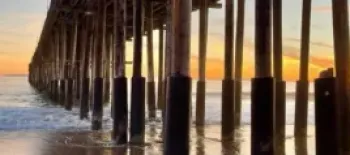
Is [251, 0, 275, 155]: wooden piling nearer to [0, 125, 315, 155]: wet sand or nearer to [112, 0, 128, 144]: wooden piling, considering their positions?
[0, 125, 315, 155]: wet sand

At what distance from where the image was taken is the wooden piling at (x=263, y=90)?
599 centimetres

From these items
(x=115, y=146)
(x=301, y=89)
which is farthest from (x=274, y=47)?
(x=115, y=146)

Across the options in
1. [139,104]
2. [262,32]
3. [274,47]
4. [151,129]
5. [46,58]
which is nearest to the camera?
[262,32]

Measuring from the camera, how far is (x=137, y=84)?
9.61 m

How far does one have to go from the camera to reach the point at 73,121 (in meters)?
16.9

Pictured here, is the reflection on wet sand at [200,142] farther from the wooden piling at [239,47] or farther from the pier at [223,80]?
the wooden piling at [239,47]

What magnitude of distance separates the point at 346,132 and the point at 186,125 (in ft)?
10.8

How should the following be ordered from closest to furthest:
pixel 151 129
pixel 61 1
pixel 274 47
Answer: pixel 274 47 < pixel 151 129 < pixel 61 1

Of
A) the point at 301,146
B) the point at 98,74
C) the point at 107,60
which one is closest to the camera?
the point at 301,146

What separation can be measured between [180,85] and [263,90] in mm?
943

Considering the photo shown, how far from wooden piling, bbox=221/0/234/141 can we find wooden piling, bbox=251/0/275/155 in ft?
16.8

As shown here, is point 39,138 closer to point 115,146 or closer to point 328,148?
point 115,146

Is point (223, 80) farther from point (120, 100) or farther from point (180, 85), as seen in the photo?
point (180, 85)

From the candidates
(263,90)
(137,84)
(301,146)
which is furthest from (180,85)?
(301,146)
